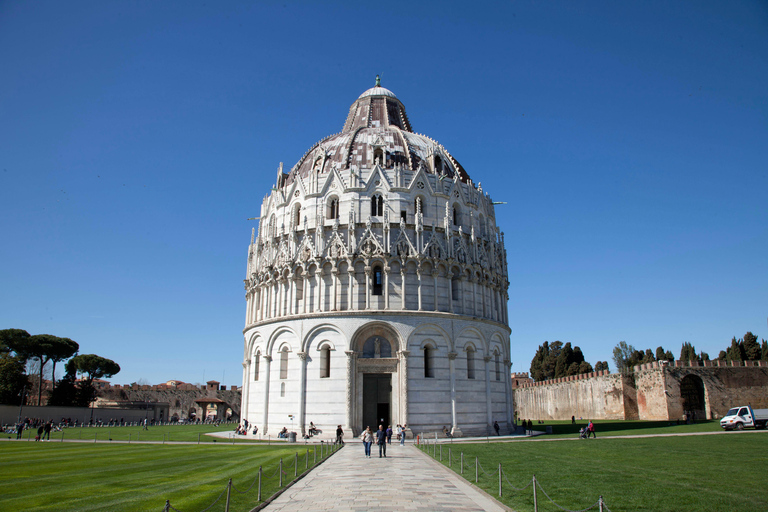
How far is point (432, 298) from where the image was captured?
43.3m

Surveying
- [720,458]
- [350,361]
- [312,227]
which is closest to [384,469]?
[720,458]

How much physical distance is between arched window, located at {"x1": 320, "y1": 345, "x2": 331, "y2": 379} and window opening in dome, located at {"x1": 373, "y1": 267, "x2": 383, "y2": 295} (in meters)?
6.06

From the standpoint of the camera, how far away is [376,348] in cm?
4200

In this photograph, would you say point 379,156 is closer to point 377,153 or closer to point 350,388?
point 377,153

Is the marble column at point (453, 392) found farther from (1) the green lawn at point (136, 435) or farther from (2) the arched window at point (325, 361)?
(1) the green lawn at point (136, 435)

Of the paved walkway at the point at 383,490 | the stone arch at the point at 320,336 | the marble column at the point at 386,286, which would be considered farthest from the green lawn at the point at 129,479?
the marble column at the point at 386,286

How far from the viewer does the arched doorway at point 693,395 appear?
197ft

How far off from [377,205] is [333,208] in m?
4.07

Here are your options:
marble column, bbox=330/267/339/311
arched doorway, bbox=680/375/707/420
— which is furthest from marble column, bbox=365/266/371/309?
arched doorway, bbox=680/375/707/420

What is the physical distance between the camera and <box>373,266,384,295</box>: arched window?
43334 millimetres

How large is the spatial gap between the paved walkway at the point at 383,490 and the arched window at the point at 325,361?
18.2 meters

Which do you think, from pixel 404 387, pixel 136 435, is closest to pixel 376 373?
pixel 404 387

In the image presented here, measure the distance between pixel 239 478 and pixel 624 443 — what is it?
75.4ft

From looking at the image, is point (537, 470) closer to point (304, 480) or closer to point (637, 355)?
point (304, 480)
